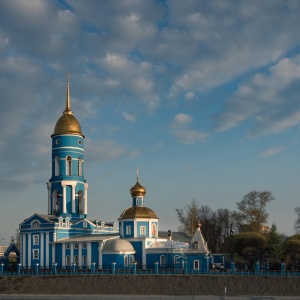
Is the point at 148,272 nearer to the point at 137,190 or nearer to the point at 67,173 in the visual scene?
the point at 137,190

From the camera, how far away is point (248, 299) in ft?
125

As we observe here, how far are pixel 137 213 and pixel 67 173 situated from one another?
9.47m

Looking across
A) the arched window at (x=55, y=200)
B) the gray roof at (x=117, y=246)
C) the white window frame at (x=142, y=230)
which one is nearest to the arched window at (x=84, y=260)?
the gray roof at (x=117, y=246)

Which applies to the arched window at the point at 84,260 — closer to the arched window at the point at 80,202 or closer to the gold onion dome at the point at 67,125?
the arched window at the point at 80,202

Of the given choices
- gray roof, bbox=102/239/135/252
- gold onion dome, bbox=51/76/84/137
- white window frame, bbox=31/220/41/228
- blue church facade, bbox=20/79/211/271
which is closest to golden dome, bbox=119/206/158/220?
blue church facade, bbox=20/79/211/271

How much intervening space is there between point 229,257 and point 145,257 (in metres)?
6.96

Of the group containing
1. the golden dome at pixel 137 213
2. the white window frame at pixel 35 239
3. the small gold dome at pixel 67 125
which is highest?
the small gold dome at pixel 67 125

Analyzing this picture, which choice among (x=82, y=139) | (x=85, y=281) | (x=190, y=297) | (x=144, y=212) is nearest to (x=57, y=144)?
(x=82, y=139)

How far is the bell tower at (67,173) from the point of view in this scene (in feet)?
183

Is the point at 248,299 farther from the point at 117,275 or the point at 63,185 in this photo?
the point at 63,185

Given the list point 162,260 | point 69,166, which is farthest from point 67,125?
point 162,260

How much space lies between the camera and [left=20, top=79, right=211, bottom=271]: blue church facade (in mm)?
48344

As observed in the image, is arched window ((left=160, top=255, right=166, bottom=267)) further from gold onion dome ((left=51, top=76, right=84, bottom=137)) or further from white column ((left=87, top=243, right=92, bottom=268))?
gold onion dome ((left=51, top=76, right=84, bottom=137))

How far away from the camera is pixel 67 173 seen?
2221 inches
